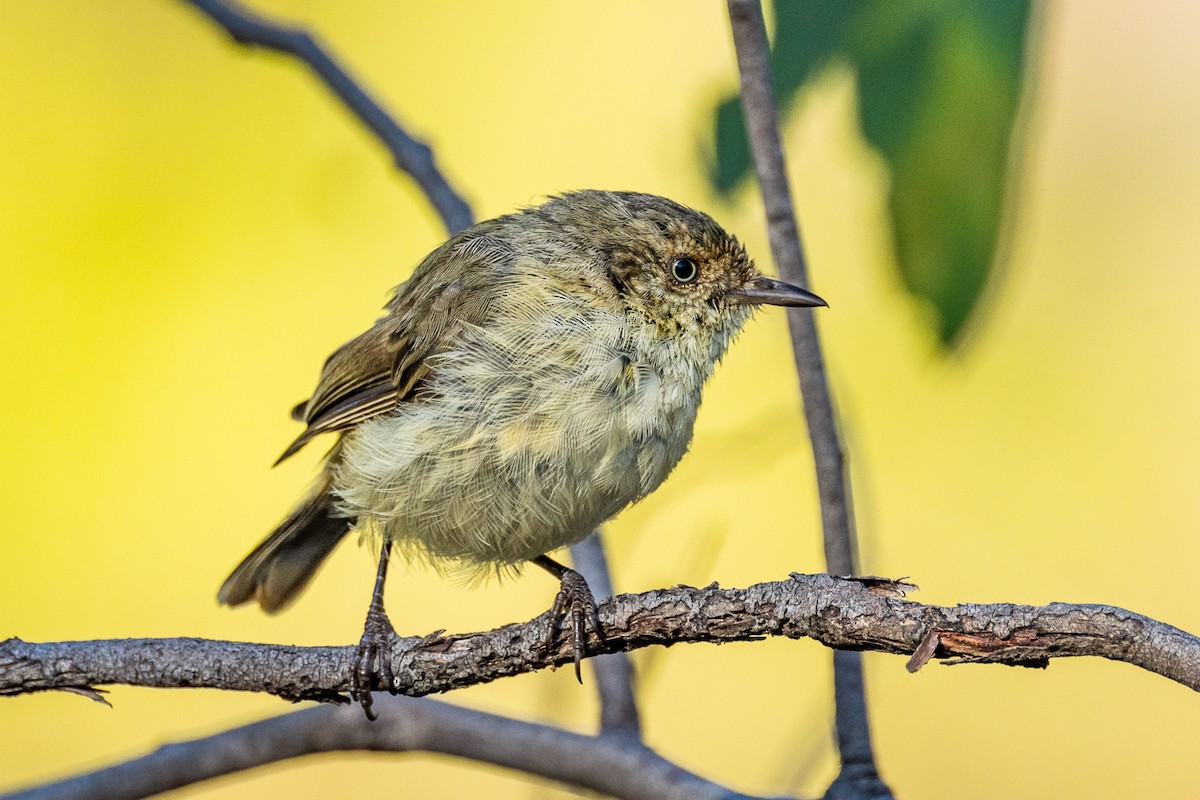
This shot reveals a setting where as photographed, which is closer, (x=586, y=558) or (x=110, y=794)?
(x=110, y=794)

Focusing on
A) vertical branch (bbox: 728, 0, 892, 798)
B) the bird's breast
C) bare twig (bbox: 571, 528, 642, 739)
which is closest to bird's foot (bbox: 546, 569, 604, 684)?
the bird's breast

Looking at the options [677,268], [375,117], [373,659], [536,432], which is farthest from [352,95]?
[373,659]

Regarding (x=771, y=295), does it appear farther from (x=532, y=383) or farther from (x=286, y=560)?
(x=286, y=560)

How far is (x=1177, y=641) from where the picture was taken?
1.65 metres

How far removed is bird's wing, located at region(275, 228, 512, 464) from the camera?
3080mm

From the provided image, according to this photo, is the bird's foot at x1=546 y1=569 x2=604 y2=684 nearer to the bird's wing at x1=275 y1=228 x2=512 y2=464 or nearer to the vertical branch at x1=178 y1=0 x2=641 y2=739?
the vertical branch at x1=178 y1=0 x2=641 y2=739

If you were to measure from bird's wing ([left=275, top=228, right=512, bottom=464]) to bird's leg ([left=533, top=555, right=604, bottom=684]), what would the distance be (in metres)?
0.73

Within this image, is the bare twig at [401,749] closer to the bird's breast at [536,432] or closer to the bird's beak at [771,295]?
the bird's breast at [536,432]

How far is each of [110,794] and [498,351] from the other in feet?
4.44

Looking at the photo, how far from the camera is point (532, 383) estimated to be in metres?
2.75

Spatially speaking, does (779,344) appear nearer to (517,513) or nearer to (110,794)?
Result: (517,513)

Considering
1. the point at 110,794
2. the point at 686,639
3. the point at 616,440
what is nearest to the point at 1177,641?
the point at 686,639

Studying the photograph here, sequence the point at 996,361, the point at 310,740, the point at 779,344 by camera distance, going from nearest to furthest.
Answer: the point at 310,740 < the point at 779,344 < the point at 996,361

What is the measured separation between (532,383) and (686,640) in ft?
2.83
